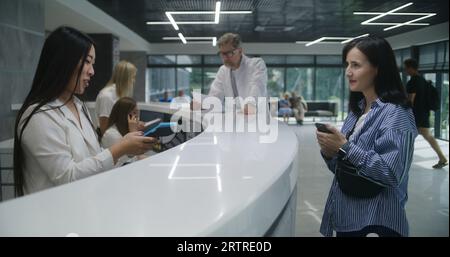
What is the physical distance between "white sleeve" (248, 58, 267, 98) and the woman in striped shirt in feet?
5.49

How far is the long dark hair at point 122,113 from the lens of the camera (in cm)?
273

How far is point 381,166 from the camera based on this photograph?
1280 mm

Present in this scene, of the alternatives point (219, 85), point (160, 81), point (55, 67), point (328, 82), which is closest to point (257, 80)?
point (219, 85)

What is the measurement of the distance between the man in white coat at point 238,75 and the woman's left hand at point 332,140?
1526 mm

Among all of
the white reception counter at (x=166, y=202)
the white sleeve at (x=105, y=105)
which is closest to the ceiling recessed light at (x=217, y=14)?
the white sleeve at (x=105, y=105)

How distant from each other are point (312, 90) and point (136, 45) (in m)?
6.75

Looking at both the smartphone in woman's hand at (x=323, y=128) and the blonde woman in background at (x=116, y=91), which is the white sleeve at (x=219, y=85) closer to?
the blonde woman in background at (x=116, y=91)

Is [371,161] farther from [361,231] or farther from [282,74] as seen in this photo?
[282,74]

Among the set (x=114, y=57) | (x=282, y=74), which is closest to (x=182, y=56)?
(x=282, y=74)

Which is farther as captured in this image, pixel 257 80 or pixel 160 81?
pixel 160 81

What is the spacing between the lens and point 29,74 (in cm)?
589

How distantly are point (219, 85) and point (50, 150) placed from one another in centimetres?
238

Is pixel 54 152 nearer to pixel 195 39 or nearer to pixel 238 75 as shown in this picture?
pixel 238 75

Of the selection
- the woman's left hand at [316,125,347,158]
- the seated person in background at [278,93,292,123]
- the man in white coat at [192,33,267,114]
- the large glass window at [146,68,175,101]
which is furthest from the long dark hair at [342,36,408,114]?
the large glass window at [146,68,175,101]
